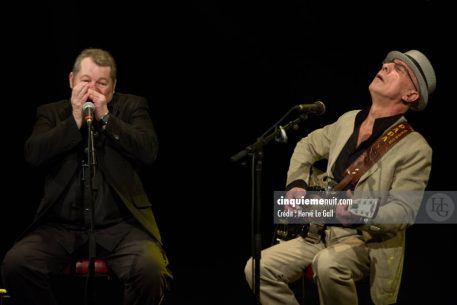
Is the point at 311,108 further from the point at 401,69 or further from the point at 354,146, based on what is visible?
the point at 401,69

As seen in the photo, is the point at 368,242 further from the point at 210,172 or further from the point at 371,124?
the point at 210,172

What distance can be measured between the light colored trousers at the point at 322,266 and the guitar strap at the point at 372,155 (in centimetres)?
15

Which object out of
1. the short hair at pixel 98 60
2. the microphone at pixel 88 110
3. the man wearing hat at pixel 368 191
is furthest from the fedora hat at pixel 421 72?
the microphone at pixel 88 110

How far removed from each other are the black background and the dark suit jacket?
1.05 meters

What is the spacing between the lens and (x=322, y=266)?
3855 mm

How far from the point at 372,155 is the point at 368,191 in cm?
20

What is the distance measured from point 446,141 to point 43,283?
323 centimetres

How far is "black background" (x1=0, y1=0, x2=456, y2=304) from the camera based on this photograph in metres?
5.20

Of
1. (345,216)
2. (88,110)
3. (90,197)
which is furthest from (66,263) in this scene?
(345,216)

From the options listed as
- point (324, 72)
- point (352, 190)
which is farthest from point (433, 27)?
point (352, 190)

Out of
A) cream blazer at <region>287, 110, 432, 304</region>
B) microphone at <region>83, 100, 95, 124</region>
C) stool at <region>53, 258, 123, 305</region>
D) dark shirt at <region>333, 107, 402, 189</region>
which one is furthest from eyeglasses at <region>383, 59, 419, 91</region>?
stool at <region>53, 258, 123, 305</region>

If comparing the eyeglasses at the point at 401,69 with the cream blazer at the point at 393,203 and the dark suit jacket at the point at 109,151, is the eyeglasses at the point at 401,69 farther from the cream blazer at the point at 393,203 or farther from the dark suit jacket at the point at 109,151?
the dark suit jacket at the point at 109,151

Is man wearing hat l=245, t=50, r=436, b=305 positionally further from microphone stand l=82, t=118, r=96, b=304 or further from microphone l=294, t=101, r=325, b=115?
microphone stand l=82, t=118, r=96, b=304

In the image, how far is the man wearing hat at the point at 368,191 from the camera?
12.6 feet
